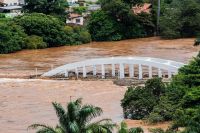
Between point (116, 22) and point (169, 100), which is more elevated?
point (116, 22)

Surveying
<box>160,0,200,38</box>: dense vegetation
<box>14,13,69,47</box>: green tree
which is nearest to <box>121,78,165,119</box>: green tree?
<box>14,13,69,47</box>: green tree

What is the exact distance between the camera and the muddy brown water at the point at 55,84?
28.3 metres

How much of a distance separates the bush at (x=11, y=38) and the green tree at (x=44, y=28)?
1293 millimetres

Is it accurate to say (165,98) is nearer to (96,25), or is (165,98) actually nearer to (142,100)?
(142,100)

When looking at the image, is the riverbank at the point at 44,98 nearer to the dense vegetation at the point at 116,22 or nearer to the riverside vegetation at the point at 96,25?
the riverside vegetation at the point at 96,25

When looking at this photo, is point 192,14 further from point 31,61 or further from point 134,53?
point 31,61

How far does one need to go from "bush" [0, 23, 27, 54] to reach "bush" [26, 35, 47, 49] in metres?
0.48

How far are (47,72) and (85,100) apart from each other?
27.9 ft

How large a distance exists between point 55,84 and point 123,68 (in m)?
4.40

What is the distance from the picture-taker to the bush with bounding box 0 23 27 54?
52031mm

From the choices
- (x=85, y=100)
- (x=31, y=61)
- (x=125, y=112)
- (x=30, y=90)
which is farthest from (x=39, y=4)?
(x=125, y=112)

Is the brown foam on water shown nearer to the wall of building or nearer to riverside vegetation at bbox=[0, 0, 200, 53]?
riverside vegetation at bbox=[0, 0, 200, 53]

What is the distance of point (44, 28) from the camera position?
2172 inches


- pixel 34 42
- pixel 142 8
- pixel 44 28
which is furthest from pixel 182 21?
pixel 34 42
